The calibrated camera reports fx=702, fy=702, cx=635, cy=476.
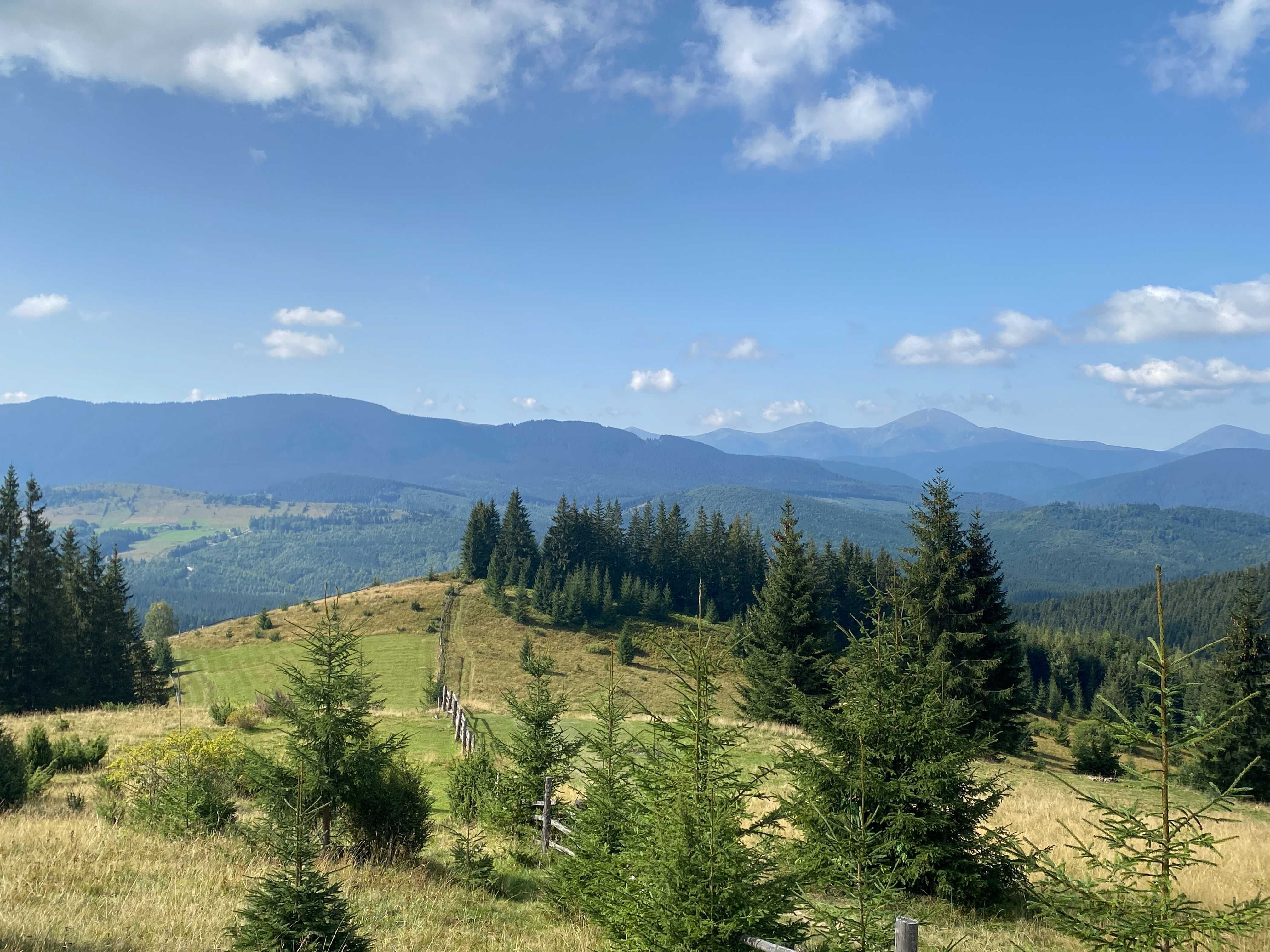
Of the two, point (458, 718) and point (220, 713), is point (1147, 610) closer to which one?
point (458, 718)

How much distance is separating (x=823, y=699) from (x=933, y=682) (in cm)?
217

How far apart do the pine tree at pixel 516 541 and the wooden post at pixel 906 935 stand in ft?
237

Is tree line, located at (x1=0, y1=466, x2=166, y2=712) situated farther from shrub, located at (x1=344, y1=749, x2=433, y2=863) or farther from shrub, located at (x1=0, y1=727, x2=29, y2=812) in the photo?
shrub, located at (x1=344, y1=749, x2=433, y2=863)

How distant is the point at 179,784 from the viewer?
13.0m

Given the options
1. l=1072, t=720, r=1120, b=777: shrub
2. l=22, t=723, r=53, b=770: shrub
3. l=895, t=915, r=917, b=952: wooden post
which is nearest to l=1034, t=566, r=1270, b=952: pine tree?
l=895, t=915, r=917, b=952: wooden post

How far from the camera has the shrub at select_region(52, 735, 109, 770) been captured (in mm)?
19453

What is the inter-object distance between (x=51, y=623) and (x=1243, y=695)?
207 feet

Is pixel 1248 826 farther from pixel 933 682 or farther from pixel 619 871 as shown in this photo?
pixel 619 871

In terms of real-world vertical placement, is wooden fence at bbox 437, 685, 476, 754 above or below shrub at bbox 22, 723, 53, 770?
below

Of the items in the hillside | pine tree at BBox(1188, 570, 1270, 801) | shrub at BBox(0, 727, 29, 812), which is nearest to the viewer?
shrub at BBox(0, 727, 29, 812)

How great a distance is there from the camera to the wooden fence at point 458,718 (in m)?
26.3

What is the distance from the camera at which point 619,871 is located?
786 cm

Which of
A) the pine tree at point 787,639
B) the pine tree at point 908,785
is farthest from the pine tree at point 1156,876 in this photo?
the pine tree at point 787,639

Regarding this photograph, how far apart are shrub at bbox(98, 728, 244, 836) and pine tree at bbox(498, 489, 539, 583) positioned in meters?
60.4
